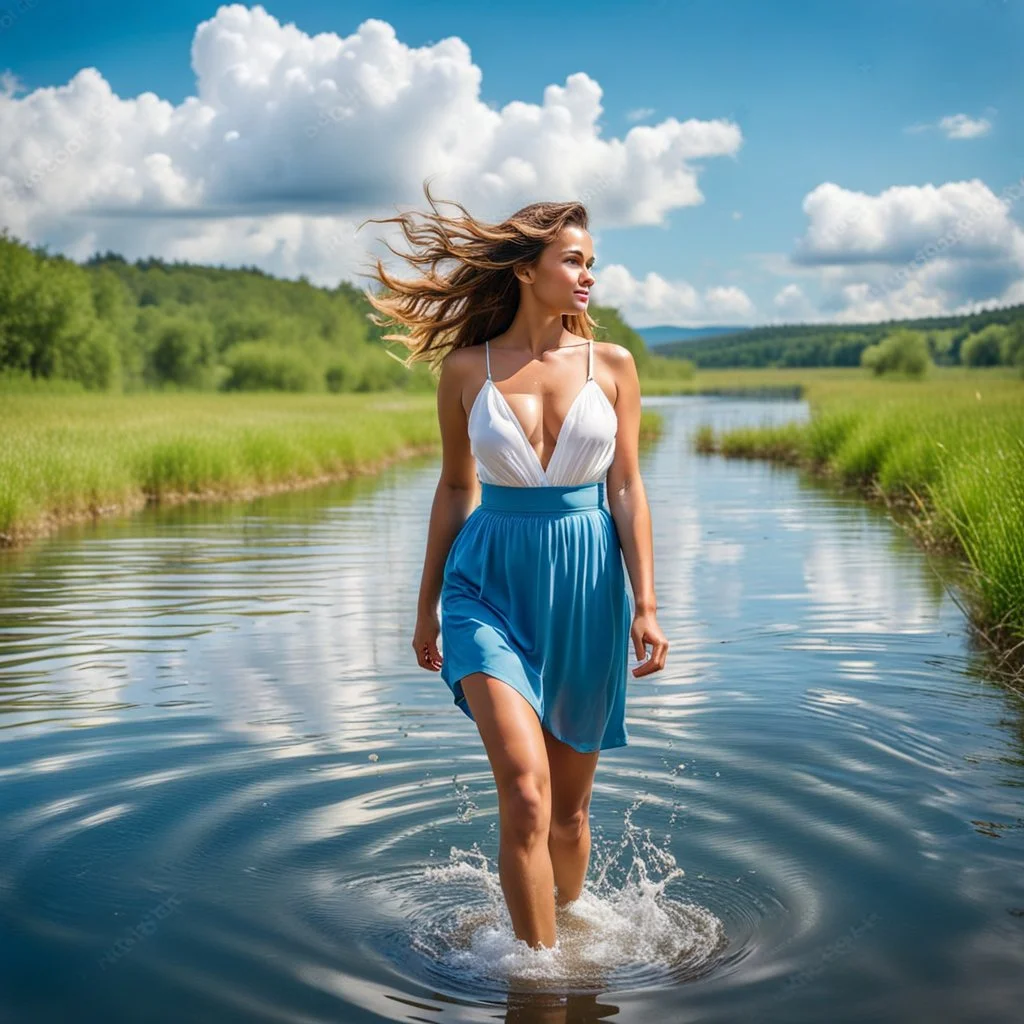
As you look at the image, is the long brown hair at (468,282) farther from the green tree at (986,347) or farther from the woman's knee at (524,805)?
the green tree at (986,347)

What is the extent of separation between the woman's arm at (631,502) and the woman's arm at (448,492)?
0.45 meters

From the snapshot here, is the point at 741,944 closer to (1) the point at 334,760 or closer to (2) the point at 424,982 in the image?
(2) the point at 424,982

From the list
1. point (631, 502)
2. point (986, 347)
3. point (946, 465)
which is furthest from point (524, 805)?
point (986, 347)

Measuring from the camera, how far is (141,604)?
11.8m

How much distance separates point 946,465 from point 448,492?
10.3m

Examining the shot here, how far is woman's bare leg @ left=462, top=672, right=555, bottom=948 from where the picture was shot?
3891mm

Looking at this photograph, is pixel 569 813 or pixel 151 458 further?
pixel 151 458

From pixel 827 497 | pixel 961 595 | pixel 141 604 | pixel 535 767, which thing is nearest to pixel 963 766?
pixel 535 767

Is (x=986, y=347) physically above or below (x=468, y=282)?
above

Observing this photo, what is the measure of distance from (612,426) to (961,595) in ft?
24.3

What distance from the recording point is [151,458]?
75.2 ft

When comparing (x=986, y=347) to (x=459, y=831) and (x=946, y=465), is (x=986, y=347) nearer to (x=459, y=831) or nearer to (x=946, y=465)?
(x=946, y=465)

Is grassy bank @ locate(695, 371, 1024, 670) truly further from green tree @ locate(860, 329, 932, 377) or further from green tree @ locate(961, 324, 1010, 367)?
green tree @ locate(860, 329, 932, 377)

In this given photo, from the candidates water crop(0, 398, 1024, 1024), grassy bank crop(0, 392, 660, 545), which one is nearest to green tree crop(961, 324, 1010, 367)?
grassy bank crop(0, 392, 660, 545)
